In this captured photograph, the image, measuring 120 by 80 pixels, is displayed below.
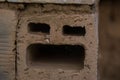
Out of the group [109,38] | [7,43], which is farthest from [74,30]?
[109,38]

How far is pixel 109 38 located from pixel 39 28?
1.81m

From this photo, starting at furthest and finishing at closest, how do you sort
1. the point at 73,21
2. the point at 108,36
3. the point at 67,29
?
1. the point at 108,36
2. the point at 67,29
3. the point at 73,21

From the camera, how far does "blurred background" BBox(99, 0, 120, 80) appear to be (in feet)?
12.3

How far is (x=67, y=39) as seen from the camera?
5.90 ft

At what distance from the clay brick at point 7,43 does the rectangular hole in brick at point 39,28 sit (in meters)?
0.08

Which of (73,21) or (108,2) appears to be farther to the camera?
(108,2)

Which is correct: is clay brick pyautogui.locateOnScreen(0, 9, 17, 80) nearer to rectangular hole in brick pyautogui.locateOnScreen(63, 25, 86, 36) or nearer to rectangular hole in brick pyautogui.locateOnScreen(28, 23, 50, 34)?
rectangular hole in brick pyautogui.locateOnScreen(28, 23, 50, 34)

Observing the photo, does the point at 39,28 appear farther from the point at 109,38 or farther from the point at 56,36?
the point at 109,38

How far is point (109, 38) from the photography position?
3.75 meters

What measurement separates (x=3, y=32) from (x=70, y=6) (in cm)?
30

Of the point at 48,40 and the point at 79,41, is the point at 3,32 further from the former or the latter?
the point at 79,41

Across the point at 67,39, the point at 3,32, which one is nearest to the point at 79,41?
the point at 67,39

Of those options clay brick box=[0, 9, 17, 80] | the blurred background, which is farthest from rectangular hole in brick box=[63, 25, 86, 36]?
the blurred background

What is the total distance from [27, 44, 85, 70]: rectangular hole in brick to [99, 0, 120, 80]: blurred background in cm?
161
